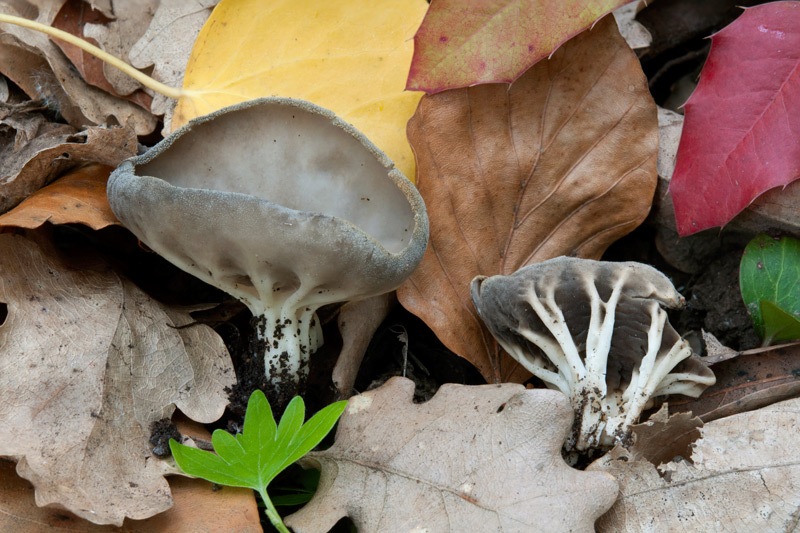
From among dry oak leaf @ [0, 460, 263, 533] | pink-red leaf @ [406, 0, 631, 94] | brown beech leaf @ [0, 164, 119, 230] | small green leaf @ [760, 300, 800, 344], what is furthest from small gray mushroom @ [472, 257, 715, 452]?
brown beech leaf @ [0, 164, 119, 230]

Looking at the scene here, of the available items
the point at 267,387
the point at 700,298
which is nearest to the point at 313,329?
the point at 267,387

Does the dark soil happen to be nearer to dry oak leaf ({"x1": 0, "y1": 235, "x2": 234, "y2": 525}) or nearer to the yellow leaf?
the yellow leaf

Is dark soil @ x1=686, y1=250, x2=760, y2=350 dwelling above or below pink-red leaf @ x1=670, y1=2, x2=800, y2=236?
below

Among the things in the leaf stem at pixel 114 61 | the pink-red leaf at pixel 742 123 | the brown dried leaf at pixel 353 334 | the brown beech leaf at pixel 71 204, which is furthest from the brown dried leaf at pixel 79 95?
the pink-red leaf at pixel 742 123

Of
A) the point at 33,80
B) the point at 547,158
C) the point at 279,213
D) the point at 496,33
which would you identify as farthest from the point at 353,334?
the point at 33,80

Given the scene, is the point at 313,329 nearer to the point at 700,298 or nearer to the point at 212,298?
the point at 212,298

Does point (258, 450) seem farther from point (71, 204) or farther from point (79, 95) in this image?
point (79, 95)
